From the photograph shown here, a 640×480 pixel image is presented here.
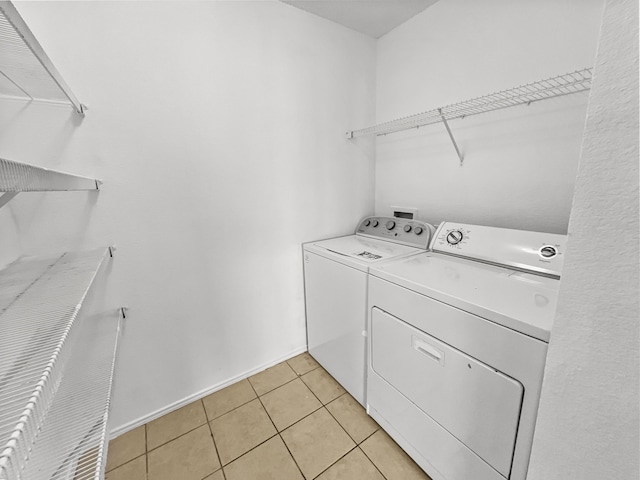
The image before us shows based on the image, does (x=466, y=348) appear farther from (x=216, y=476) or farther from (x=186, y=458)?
(x=186, y=458)

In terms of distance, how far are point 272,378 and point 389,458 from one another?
90cm

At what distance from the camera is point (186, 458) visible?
135 cm

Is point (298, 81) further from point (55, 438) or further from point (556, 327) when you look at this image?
point (55, 438)

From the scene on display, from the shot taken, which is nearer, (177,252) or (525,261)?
(525,261)

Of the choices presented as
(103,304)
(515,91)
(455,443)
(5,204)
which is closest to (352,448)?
(455,443)

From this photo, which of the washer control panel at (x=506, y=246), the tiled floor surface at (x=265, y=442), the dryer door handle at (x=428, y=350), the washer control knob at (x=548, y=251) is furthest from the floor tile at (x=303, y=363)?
the washer control knob at (x=548, y=251)

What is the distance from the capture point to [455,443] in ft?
3.47

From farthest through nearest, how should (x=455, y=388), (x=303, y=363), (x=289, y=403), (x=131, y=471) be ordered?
(x=303, y=363) < (x=289, y=403) < (x=131, y=471) < (x=455, y=388)

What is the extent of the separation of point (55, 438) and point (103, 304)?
684 mm

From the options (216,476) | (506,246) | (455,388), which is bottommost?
(216,476)

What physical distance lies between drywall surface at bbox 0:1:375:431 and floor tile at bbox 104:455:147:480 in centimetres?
24

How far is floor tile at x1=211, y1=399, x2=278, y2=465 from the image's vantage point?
54.6 inches

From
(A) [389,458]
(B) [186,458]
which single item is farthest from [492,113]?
(B) [186,458]

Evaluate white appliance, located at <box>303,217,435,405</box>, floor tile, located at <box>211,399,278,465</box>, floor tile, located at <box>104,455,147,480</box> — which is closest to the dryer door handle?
white appliance, located at <box>303,217,435,405</box>
